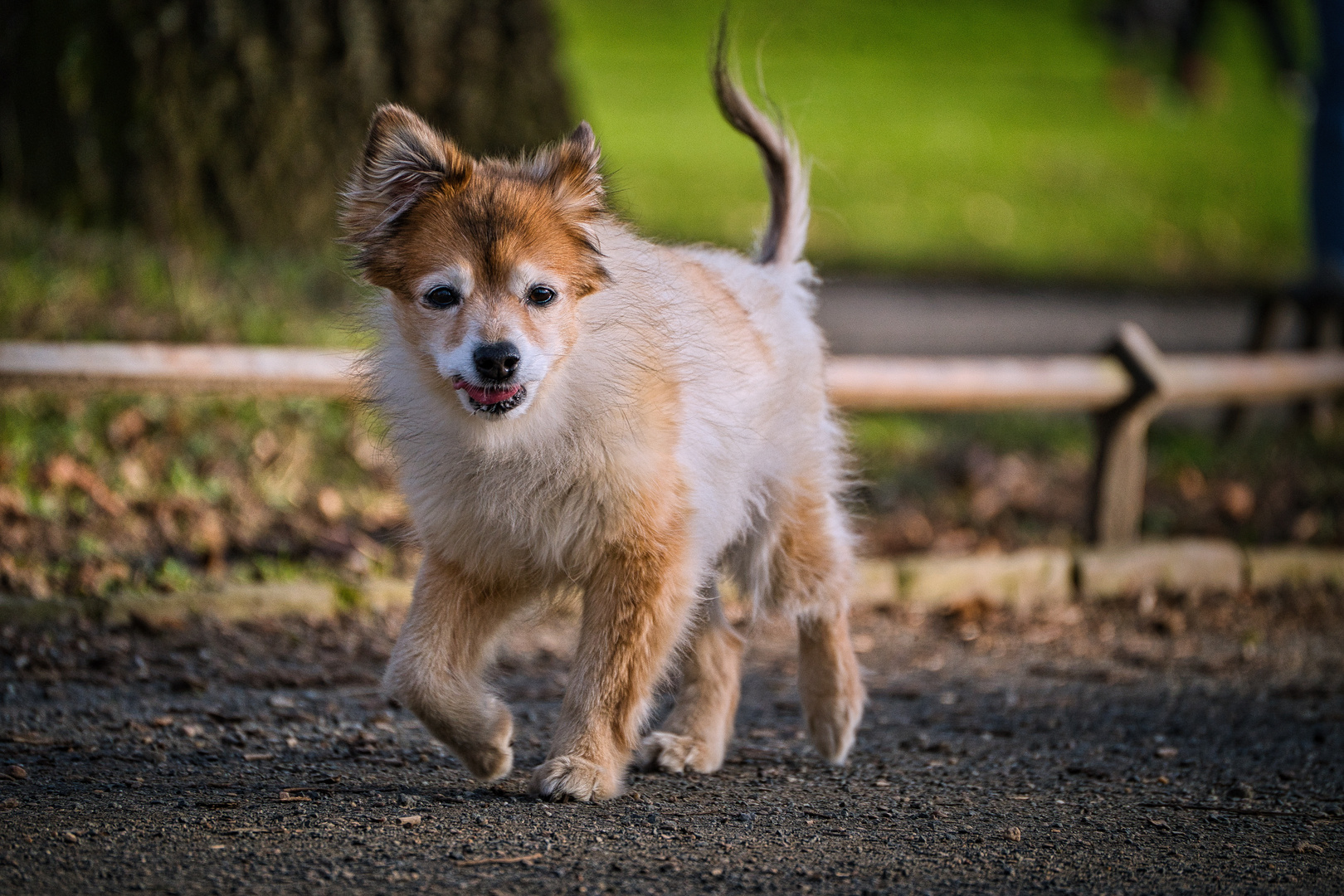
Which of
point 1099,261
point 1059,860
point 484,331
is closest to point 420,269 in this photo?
point 484,331

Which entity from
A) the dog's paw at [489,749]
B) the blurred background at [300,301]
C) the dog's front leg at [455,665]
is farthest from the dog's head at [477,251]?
the dog's paw at [489,749]

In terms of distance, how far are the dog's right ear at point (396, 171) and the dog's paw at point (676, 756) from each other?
64.8 inches

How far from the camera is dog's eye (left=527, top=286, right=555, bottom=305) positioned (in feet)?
12.5

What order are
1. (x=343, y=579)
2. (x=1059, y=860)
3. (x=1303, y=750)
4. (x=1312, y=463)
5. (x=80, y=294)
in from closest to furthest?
(x=1059, y=860) → (x=1303, y=750) → (x=343, y=579) → (x=80, y=294) → (x=1312, y=463)

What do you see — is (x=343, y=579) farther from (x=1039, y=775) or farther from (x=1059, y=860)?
(x=1059, y=860)

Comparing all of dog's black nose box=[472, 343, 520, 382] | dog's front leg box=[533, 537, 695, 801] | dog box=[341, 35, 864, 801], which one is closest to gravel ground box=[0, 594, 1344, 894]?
dog's front leg box=[533, 537, 695, 801]

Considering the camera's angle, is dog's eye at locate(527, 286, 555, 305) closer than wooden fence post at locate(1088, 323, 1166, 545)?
Yes

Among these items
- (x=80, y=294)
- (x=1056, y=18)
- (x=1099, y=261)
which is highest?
(x=1056, y=18)

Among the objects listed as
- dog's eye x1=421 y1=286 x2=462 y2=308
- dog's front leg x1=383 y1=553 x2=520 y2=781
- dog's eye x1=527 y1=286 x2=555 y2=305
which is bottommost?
dog's front leg x1=383 y1=553 x2=520 y2=781

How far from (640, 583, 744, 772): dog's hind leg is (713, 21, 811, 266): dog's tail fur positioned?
52.0 inches

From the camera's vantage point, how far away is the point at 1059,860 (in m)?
3.48

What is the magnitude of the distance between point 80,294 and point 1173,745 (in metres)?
5.34

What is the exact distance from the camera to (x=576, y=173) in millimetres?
3984

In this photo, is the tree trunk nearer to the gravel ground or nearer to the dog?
the gravel ground
